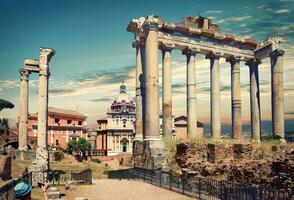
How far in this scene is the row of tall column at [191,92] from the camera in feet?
72.9

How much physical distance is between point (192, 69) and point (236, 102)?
574 cm

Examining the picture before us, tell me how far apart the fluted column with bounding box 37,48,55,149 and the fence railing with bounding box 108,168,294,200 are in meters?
6.97

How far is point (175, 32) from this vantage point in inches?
1062

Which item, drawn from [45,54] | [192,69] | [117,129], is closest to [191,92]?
[192,69]

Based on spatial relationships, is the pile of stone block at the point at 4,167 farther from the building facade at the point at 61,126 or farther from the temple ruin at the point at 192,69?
the building facade at the point at 61,126

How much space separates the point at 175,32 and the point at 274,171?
16259 mm

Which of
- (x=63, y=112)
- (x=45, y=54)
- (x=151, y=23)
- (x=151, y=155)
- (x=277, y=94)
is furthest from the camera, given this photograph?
(x=63, y=112)

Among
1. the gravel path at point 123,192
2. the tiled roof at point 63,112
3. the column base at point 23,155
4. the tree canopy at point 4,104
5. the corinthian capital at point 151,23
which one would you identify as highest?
the corinthian capital at point 151,23

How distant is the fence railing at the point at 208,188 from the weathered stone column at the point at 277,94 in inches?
521

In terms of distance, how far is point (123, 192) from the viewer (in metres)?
16.8

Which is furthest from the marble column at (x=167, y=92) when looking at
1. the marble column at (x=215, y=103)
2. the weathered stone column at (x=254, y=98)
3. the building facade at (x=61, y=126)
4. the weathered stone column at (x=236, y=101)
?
the building facade at (x=61, y=126)

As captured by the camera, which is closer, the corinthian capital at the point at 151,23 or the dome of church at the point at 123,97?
the corinthian capital at the point at 151,23

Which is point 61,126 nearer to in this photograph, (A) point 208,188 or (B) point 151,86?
(B) point 151,86

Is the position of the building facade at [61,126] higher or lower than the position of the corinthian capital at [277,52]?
lower
